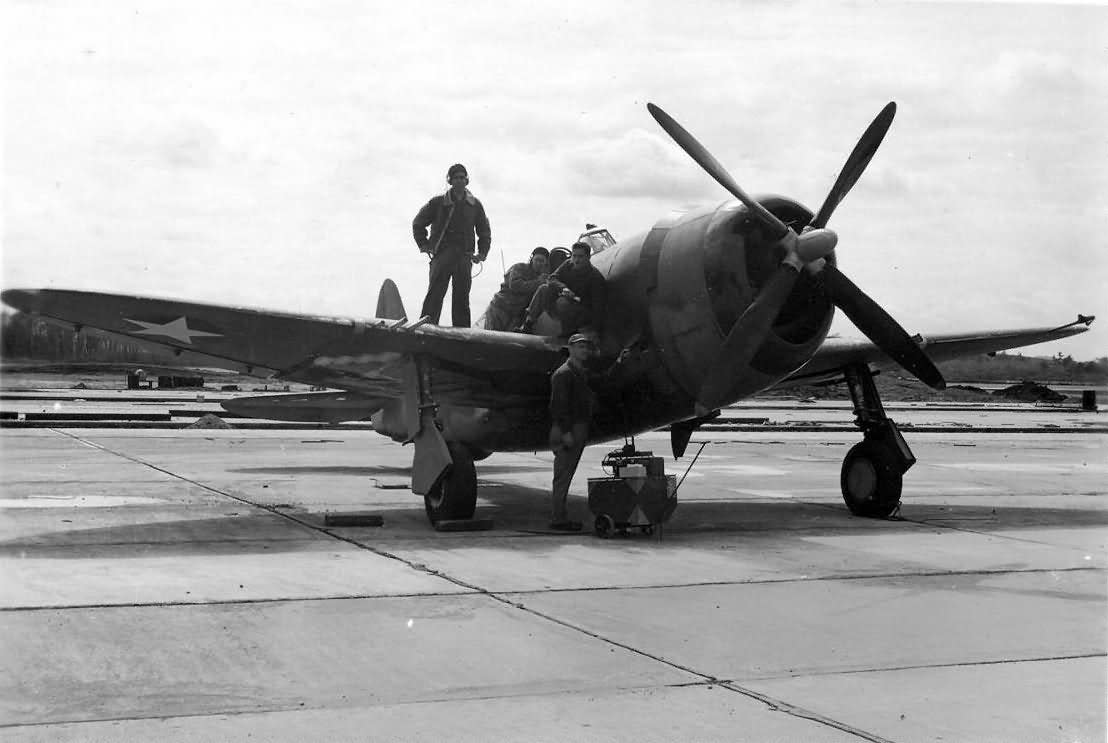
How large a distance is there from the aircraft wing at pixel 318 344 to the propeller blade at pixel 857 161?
273 centimetres

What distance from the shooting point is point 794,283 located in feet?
31.9

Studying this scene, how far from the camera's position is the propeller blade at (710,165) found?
383 inches

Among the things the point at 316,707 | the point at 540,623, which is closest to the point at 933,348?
the point at 540,623

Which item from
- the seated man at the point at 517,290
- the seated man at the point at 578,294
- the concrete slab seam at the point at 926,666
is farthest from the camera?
the seated man at the point at 517,290

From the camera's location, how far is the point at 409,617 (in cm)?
657

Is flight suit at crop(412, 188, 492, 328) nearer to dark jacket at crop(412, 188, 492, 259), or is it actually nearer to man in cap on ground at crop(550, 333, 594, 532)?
dark jacket at crop(412, 188, 492, 259)

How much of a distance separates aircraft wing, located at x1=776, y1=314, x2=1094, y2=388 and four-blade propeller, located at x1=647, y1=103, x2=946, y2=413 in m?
1.63

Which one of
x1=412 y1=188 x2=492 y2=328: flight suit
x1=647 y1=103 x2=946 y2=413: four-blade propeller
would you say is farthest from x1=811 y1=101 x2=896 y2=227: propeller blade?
x1=412 y1=188 x2=492 y2=328: flight suit

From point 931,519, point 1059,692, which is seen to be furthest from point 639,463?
point 1059,692

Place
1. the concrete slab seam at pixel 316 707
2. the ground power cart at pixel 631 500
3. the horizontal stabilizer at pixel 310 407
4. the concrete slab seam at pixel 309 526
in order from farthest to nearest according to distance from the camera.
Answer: the horizontal stabilizer at pixel 310 407, the ground power cart at pixel 631 500, the concrete slab seam at pixel 309 526, the concrete slab seam at pixel 316 707

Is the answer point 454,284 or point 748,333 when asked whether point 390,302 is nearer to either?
point 454,284

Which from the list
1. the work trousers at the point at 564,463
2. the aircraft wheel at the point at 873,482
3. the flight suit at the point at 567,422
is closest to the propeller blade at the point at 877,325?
the aircraft wheel at the point at 873,482

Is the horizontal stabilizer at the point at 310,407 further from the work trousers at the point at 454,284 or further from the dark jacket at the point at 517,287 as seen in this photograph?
the dark jacket at the point at 517,287

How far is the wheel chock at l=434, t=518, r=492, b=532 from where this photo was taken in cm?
1044
